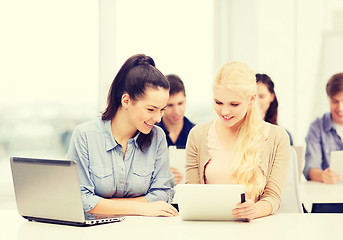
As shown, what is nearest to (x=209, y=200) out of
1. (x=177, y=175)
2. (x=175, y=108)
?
(x=177, y=175)

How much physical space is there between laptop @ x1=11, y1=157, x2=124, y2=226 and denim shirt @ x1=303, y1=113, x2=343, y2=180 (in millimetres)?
2057

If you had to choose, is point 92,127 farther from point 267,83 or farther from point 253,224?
point 267,83

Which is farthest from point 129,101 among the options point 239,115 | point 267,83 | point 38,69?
point 38,69

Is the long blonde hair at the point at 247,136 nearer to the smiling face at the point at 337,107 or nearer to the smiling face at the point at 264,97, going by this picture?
the smiling face at the point at 264,97

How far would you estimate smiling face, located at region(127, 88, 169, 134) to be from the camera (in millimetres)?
2168

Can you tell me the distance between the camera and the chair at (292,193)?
2.55 m

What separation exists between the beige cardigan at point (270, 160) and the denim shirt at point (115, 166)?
13 cm

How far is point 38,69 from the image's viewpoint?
13.4ft

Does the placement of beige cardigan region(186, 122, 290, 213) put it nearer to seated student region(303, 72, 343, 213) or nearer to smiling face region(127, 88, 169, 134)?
smiling face region(127, 88, 169, 134)

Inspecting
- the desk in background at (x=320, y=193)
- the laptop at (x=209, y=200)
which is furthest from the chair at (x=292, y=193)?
the laptop at (x=209, y=200)

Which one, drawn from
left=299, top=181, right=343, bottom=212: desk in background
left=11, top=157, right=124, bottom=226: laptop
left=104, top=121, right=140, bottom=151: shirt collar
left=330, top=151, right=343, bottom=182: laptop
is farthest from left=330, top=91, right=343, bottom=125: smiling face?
left=11, top=157, right=124, bottom=226: laptop

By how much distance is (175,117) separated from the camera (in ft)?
11.3

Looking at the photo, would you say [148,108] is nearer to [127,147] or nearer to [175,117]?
[127,147]

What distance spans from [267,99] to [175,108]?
67 cm
